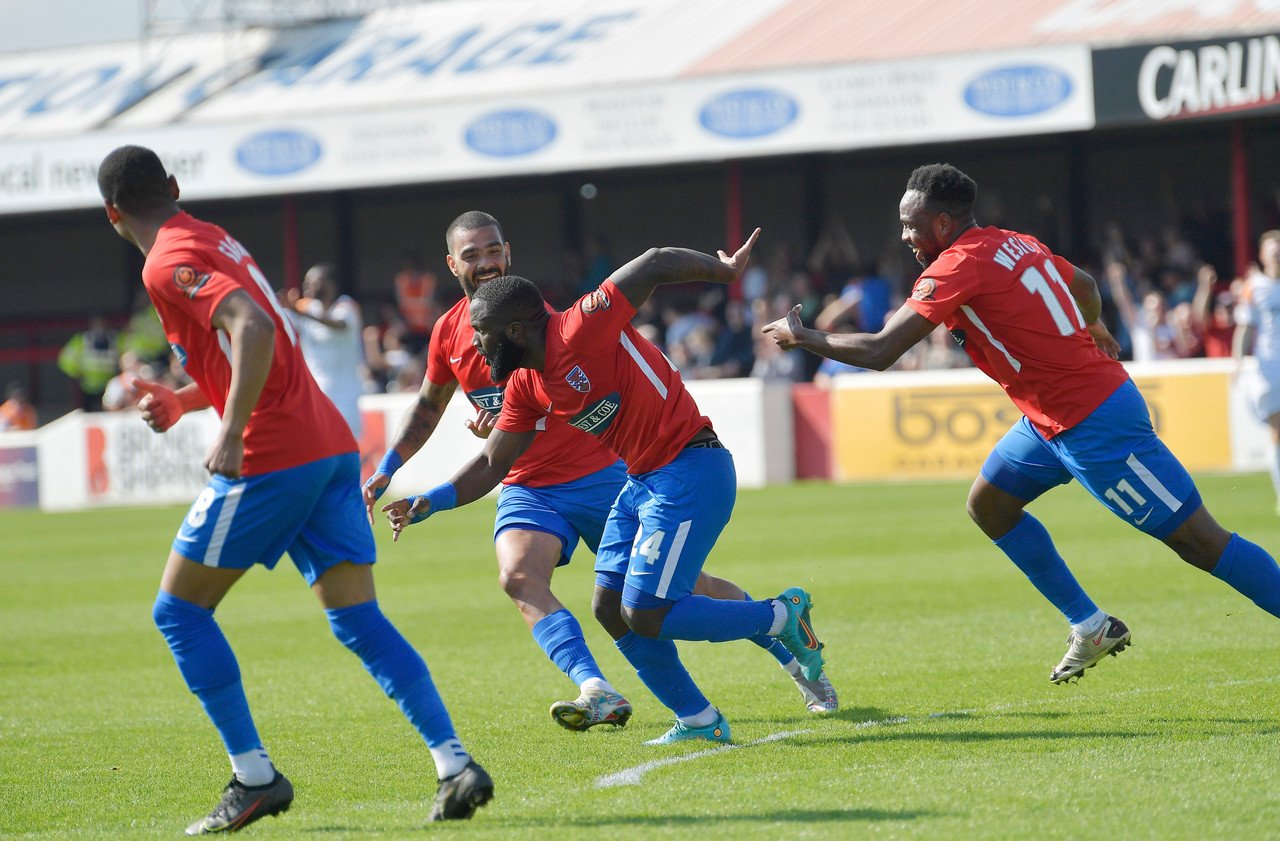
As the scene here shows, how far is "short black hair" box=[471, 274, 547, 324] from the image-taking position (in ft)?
18.2

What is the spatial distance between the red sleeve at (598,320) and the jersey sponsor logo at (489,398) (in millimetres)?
1284

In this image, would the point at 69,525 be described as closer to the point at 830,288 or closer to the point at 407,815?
the point at 830,288

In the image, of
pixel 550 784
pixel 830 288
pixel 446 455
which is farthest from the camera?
pixel 830 288

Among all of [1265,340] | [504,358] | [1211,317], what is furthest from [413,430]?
[1211,317]

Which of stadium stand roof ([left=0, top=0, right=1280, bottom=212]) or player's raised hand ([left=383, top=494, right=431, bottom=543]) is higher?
stadium stand roof ([left=0, top=0, right=1280, bottom=212])

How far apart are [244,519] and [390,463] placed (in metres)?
1.31

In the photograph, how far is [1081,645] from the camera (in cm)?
666

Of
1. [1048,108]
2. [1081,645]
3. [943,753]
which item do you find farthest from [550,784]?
[1048,108]

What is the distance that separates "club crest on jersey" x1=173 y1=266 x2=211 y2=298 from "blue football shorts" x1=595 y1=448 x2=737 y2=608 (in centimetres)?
182

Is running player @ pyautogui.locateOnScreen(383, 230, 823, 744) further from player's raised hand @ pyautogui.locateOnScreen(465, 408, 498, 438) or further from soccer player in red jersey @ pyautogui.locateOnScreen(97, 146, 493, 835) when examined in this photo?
soccer player in red jersey @ pyautogui.locateOnScreen(97, 146, 493, 835)

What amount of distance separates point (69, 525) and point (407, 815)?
16.1m

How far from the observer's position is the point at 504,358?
5656 mm

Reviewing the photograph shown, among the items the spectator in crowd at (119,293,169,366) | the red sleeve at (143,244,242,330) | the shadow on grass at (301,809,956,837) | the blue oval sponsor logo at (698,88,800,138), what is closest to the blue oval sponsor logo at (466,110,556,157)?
the blue oval sponsor logo at (698,88,800,138)

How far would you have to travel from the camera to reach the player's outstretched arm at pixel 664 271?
562 centimetres
